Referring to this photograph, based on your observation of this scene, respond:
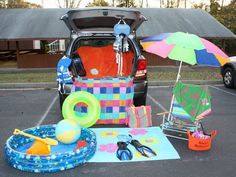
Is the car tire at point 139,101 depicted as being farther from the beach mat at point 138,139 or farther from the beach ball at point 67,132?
the beach ball at point 67,132

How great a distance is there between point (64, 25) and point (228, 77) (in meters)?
9.91

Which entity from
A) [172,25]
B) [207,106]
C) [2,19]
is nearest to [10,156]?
[207,106]

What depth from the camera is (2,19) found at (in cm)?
1802

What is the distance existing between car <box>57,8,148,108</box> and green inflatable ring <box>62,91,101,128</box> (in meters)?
0.46

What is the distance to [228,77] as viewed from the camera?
9.89m

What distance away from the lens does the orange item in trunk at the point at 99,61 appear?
6961 millimetres

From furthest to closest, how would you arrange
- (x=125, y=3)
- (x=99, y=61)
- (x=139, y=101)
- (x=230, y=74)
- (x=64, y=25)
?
(x=125, y=3) < (x=64, y=25) < (x=230, y=74) < (x=99, y=61) < (x=139, y=101)

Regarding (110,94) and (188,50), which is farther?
(110,94)

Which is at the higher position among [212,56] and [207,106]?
[212,56]

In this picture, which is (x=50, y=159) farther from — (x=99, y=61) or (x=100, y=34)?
(x=99, y=61)

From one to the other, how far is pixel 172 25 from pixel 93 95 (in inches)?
500

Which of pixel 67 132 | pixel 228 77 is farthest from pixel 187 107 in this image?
pixel 228 77

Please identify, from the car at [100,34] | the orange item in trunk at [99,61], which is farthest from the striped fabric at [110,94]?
the orange item in trunk at [99,61]

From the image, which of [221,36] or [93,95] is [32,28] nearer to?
[221,36]
